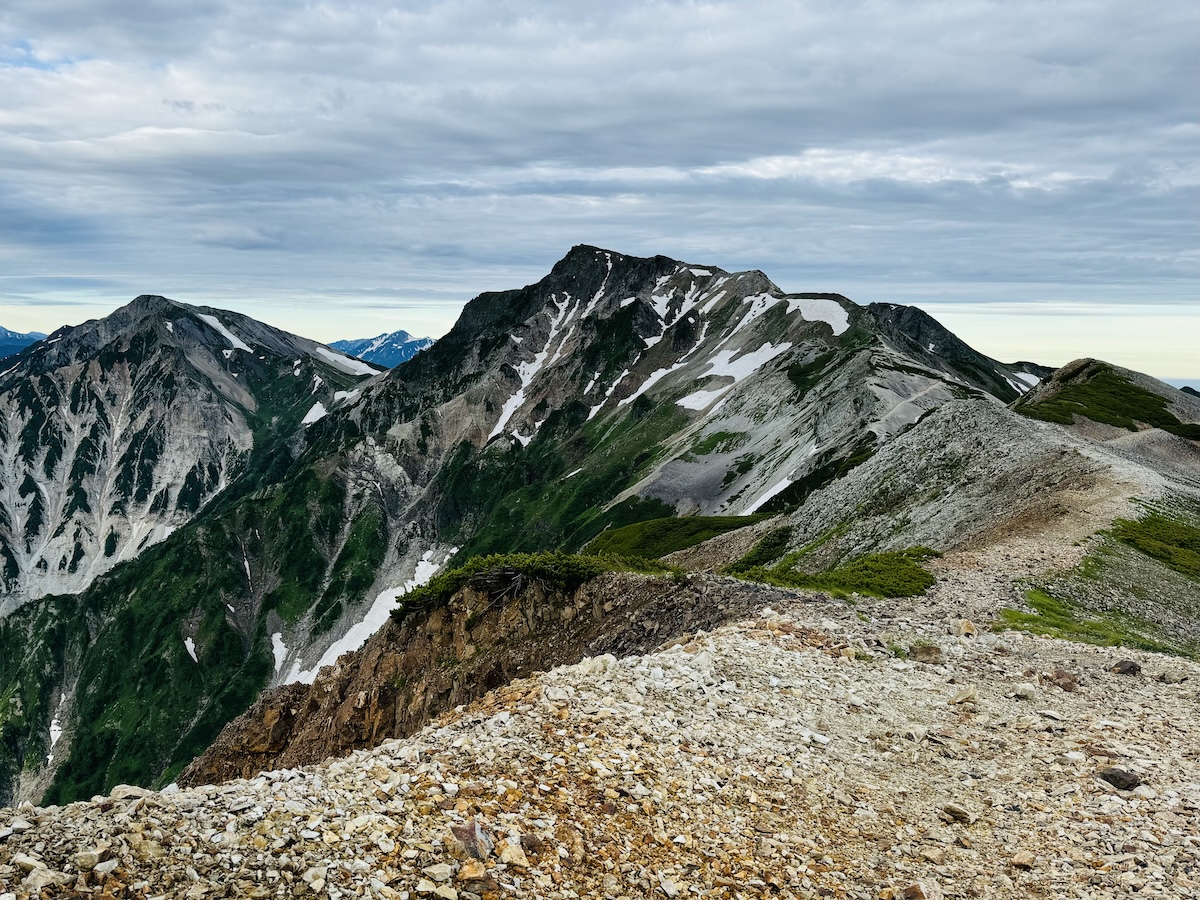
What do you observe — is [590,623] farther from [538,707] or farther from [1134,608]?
[1134,608]

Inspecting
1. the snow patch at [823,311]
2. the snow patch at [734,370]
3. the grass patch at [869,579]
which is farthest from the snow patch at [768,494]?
the grass patch at [869,579]

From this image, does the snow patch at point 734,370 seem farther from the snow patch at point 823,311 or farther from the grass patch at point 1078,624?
the grass patch at point 1078,624

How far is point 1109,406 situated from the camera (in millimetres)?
88375

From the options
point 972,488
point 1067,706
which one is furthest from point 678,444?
point 1067,706

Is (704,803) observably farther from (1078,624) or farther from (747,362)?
(747,362)

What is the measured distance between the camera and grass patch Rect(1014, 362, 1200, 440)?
82062mm

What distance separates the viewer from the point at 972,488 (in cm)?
4922

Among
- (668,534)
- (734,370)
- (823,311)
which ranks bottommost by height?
(668,534)

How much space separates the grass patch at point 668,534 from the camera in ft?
295

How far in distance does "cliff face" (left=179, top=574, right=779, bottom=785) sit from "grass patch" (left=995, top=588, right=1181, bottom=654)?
26.5 feet

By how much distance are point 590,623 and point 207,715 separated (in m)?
192

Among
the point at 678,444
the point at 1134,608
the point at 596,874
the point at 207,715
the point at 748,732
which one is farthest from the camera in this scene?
the point at 207,715

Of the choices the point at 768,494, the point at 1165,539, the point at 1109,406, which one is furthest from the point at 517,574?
the point at 1109,406

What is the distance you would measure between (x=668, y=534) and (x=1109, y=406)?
5281 centimetres
